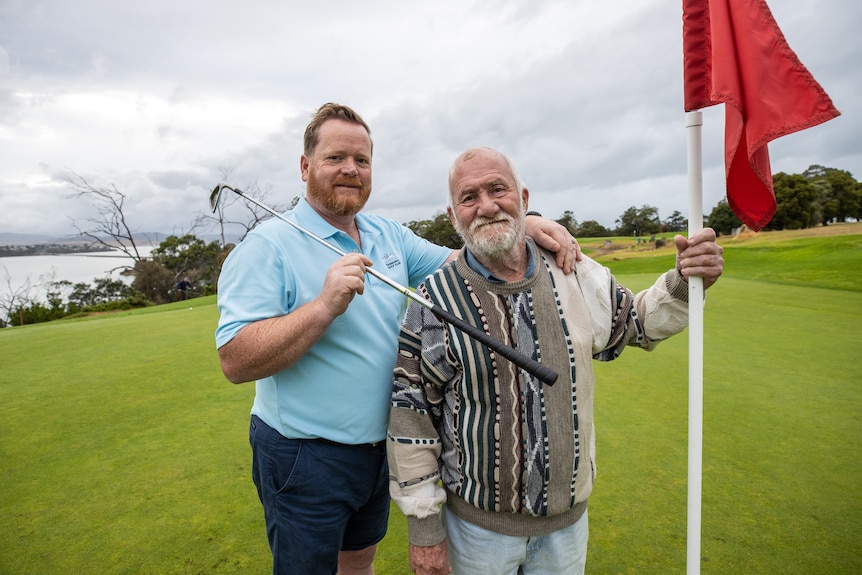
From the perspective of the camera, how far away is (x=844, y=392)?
134 inches

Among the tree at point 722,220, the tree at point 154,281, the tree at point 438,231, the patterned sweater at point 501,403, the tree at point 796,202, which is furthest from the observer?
the tree at point 438,231

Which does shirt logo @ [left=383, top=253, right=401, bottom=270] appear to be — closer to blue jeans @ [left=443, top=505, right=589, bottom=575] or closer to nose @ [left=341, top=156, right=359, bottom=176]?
nose @ [left=341, top=156, right=359, bottom=176]

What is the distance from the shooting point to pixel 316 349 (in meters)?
1.57

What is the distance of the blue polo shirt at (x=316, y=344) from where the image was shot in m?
1.50

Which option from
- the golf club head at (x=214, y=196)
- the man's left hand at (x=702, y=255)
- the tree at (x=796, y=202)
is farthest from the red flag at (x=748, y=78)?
the tree at (x=796, y=202)

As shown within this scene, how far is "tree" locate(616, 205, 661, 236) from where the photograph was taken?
3950cm

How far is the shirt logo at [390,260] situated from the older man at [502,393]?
12.7 inches

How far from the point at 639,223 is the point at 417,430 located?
1666 inches

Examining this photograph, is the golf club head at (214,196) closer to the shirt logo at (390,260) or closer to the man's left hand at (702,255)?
the shirt logo at (390,260)

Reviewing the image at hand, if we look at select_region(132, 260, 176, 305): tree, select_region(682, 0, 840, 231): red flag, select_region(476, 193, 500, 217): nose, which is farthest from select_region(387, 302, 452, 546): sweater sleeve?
select_region(132, 260, 176, 305): tree

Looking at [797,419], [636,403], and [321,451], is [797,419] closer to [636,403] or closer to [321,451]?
[636,403]

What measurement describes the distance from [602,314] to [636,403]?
2111mm

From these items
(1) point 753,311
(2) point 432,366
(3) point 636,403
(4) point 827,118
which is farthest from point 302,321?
(1) point 753,311

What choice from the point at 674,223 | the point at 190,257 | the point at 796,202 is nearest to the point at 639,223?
the point at 674,223
